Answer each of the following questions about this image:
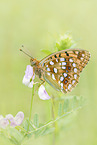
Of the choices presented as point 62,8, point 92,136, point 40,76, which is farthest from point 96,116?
point 62,8

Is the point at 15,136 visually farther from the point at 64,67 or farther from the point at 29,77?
the point at 64,67

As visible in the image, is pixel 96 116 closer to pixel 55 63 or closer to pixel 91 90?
pixel 91 90

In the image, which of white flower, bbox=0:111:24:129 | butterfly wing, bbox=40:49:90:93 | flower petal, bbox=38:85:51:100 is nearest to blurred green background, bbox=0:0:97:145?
butterfly wing, bbox=40:49:90:93

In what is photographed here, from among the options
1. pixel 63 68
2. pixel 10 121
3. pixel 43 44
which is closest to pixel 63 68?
pixel 63 68

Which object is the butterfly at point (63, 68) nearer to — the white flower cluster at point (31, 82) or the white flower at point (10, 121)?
the white flower cluster at point (31, 82)

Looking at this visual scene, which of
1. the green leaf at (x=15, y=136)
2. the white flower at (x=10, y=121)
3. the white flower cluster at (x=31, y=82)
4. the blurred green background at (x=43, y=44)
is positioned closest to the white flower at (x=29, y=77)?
the white flower cluster at (x=31, y=82)

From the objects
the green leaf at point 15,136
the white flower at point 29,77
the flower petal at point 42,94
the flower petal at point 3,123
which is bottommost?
the green leaf at point 15,136
